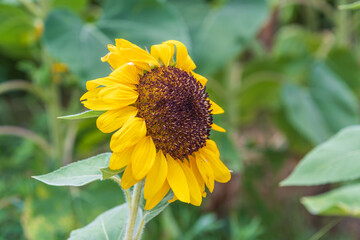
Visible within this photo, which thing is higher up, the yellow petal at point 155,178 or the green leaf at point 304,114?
the yellow petal at point 155,178

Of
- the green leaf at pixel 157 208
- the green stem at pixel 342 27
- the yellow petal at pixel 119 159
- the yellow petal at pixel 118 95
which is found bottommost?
the green stem at pixel 342 27

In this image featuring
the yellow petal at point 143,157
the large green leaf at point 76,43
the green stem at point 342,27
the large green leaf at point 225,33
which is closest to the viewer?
the yellow petal at point 143,157

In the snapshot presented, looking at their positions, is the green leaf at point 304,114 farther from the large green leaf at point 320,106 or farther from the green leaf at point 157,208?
Result: the green leaf at point 157,208

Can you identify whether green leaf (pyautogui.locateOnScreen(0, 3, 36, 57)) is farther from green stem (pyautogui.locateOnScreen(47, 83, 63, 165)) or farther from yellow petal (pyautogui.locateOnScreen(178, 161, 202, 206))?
yellow petal (pyautogui.locateOnScreen(178, 161, 202, 206))

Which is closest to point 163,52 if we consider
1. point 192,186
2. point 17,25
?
point 192,186

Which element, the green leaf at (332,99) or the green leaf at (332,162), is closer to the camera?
the green leaf at (332,162)

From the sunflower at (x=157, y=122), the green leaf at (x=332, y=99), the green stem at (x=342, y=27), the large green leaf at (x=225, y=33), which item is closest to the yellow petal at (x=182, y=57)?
the sunflower at (x=157, y=122)

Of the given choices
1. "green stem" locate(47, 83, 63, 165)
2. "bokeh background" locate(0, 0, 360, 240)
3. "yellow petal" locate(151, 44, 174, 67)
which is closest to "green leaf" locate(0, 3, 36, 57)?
"bokeh background" locate(0, 0, 360, 240)
